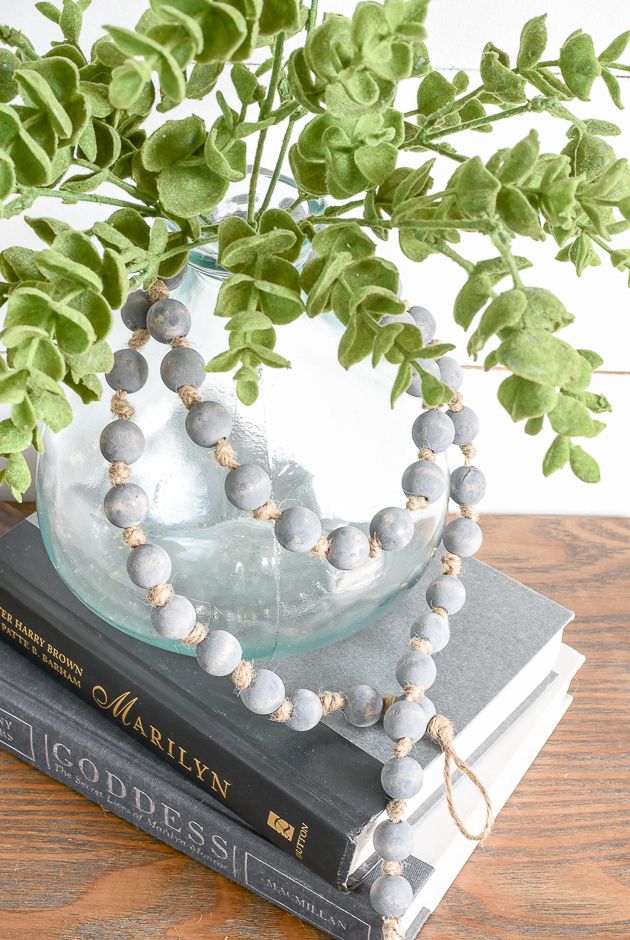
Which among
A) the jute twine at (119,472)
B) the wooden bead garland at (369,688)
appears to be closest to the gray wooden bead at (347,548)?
the wooden bead garland at (369,688)

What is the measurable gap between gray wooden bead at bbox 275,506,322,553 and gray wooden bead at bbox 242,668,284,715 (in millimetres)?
85

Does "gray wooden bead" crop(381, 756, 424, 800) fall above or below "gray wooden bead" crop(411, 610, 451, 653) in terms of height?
below

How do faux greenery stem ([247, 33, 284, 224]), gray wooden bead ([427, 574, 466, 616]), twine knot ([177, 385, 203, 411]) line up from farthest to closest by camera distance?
gray wooden bead ([427, 574, 466, 616])
twine knot ([177, 385, 203, 411])
faux greenery stem ([247, 33, 284, 224])

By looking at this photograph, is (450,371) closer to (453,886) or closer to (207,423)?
(207,423)

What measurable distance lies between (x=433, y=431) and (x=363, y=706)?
0.16 m

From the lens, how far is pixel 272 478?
490 mm

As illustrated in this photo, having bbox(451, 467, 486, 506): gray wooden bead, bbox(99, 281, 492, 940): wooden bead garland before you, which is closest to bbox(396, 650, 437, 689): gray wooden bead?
bbox(99, 281, 492, 940): wooden bead garland

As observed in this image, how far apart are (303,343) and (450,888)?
0.33 meters

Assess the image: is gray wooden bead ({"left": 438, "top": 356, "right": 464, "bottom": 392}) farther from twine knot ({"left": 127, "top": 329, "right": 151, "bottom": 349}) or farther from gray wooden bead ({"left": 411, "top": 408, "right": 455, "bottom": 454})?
twine knot ({"left": 127, "top": 329, "right": 151, "bottom": 349})

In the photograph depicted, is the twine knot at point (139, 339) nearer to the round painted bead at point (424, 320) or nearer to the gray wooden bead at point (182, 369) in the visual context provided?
the gray wooden bead at point (182, 369)

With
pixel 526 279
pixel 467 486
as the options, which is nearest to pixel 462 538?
pixel 467 486

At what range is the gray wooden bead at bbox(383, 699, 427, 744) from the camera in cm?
49

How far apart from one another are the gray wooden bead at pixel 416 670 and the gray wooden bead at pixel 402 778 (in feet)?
0.14

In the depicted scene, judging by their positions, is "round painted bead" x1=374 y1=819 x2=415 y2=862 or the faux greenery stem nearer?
the faux greenery stem
